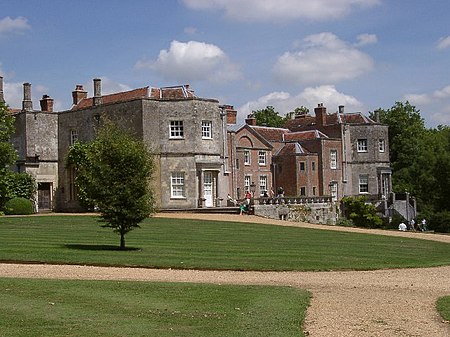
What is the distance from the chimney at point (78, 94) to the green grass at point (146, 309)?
4120 cm

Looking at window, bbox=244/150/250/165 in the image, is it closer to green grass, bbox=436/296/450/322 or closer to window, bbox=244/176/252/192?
window, bbox=244/176/252/192

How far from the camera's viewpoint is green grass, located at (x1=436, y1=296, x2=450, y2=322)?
12234 mm

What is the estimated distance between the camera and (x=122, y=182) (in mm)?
22797

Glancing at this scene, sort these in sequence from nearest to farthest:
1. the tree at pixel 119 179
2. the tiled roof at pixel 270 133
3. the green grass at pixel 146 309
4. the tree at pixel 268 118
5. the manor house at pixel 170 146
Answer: the green grass at pixel 146 309
the tree at pixel 119 179
the manor house at pixel 170 146
the tiled roof at pixel 270 133
the tree at pixel 268 118

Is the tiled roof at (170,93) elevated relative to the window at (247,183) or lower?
elevated

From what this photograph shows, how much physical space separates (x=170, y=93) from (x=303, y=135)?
831 inches

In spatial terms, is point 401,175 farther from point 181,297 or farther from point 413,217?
point 181,297

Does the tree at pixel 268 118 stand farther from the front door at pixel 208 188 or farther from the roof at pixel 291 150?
the front door at pixel 208 188

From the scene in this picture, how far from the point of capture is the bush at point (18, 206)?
4335cm

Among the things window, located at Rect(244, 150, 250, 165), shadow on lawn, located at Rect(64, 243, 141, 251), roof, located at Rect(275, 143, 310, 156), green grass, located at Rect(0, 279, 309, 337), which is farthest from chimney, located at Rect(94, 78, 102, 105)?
green grass, located at Rect(0, 279, 309, 337)

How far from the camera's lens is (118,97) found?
51344 mm

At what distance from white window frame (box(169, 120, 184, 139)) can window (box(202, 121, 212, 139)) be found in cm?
150

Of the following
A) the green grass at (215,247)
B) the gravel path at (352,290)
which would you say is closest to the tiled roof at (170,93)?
the green grass at (215,247)

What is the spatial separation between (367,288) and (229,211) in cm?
2801
